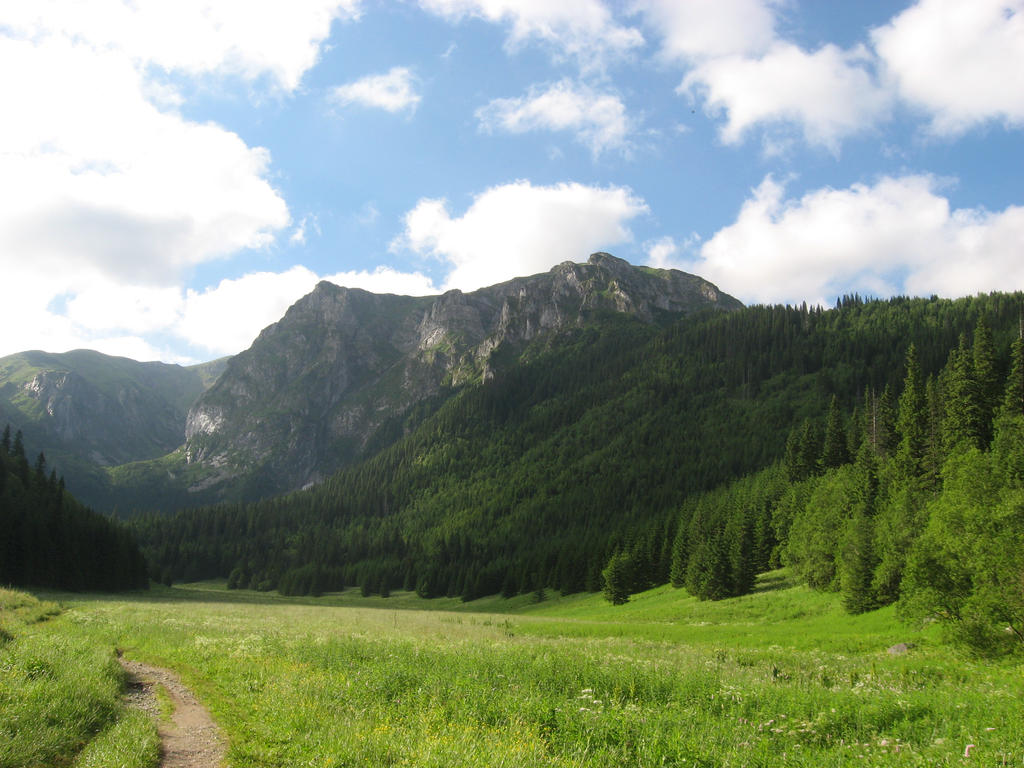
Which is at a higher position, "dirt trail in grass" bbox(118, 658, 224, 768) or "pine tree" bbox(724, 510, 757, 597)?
"dirt trail in grass" bbox(118, 658, 224, 768)

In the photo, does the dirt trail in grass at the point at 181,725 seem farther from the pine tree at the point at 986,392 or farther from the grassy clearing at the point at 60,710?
the pine tree at the point at 986,392

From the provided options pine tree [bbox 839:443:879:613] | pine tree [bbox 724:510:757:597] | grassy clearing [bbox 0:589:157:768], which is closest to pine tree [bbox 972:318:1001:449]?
pine tree [bbox 839:443:879:613]

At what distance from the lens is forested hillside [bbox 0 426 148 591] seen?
263ft

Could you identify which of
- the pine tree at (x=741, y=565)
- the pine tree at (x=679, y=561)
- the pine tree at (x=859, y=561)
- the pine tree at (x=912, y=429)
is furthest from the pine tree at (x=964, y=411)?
the pine tree at (x=679, y=561)

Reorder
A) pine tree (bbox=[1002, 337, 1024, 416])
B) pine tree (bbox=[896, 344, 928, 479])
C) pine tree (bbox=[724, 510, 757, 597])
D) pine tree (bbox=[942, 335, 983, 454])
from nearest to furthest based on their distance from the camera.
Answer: pine tree (bbox=[1002, 337, 1024, 416]) < pine tree (bbox=[942, 335, 983, 454]) < pine tree (bbox=[896, 344, 928, 479]) < pine tree (bbox=[724, 510, 757, 597])

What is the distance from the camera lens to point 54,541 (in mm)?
86375

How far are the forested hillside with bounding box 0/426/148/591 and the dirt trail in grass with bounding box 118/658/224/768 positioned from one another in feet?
261

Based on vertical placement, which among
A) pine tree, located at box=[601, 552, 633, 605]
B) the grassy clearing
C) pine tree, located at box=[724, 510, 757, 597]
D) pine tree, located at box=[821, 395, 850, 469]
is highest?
pine tree, located at box=[821, 395, 850, 469]

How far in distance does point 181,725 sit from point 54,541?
316 feet

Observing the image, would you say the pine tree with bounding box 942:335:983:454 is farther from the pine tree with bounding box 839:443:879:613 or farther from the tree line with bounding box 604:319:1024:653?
the pine tree with bounding box 839:443:879:613

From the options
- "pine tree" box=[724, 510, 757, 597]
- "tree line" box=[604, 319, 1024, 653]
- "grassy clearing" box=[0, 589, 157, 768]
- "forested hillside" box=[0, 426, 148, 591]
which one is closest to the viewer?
"grassy clearing" box=[0, 589, 157, 768]

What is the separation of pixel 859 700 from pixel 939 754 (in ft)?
16.2

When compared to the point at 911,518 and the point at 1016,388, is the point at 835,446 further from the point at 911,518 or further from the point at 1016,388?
the point at 911,518

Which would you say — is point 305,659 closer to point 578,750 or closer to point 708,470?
point 578,750
